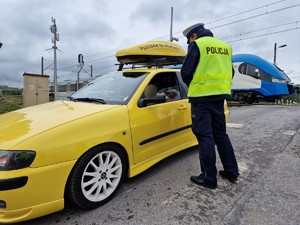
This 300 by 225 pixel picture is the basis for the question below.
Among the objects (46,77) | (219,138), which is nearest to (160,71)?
(219,138)

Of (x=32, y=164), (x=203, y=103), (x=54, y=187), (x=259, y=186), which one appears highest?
(x=203, y=103)

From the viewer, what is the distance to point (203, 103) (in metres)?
2.63

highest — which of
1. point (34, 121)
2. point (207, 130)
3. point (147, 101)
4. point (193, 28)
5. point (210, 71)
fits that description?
point (193, 28)

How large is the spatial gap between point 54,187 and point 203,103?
1.73 meters

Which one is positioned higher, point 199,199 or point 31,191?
point 31,191


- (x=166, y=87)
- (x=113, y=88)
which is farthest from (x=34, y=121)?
(x=166, y=87)

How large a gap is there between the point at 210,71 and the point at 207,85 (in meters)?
0.16

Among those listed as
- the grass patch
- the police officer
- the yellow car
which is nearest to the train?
the grass patch

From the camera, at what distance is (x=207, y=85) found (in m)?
2.60

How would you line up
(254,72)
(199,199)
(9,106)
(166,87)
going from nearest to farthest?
1. (199,199)
2. (166,87)
3. (9,106)
4. (254,72)

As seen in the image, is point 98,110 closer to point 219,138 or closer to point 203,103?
point 203,103

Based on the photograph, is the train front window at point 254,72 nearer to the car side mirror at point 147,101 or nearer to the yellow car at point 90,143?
the yellow car at point 90,143

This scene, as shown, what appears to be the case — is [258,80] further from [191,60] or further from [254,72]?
[191,60]

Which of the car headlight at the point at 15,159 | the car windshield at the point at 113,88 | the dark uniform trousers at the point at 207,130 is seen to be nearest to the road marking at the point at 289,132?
the dark uniform trousers at the point at 207,130
